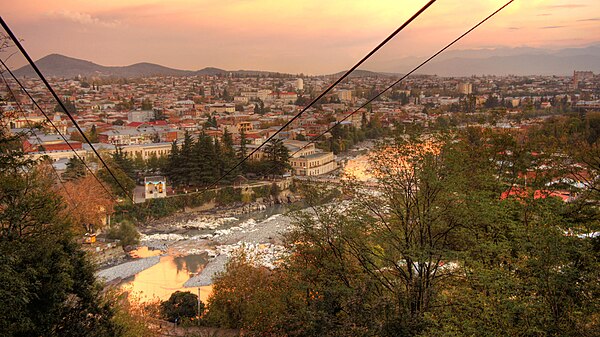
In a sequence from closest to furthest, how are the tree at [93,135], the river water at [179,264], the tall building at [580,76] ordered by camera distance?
the tall building at [580,76]
the river water at [179,264]
the tree at [93,135]

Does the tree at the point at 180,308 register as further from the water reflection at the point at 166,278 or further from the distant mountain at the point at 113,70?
the distant mountain at the point at 113,70

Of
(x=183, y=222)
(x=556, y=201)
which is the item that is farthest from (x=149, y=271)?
(x=556, y=201)

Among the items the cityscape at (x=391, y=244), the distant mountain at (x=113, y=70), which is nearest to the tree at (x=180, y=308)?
the cityscape at (x=391, y=244)

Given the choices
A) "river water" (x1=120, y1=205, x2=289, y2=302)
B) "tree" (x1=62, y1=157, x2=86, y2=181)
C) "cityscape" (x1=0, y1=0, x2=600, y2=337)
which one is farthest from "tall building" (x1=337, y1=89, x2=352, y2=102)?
"tree" (x1=62, y1=157, x2=86, y2=181)

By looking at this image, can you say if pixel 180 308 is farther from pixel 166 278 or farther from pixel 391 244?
pixel 391 244

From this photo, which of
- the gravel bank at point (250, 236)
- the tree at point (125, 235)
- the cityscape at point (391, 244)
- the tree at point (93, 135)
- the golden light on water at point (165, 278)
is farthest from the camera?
the tree at point (93, 135)

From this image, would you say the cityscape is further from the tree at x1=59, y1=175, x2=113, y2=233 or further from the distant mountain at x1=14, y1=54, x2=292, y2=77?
the distant mountain at x1=14, y1=54, x2=292, y2=77
